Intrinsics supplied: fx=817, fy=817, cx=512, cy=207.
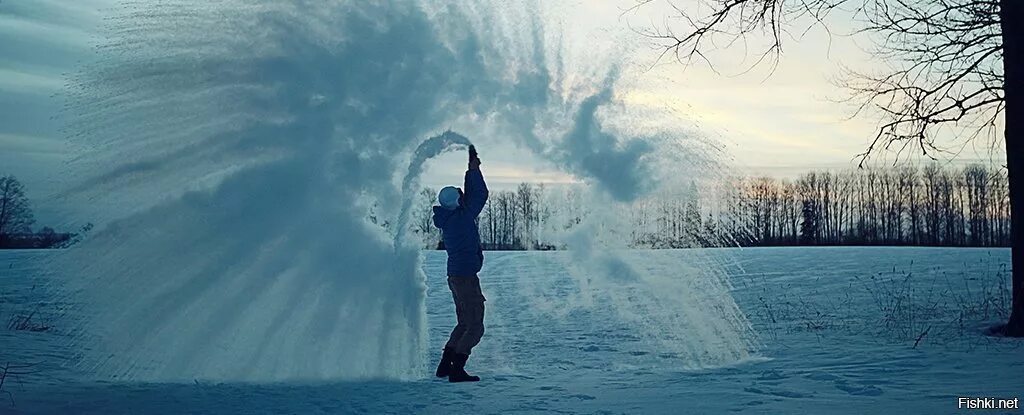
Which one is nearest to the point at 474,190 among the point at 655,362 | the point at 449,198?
the point at 449,198

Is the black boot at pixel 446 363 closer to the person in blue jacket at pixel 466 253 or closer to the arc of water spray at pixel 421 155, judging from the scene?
the person in blue jacket at pixel 466 253

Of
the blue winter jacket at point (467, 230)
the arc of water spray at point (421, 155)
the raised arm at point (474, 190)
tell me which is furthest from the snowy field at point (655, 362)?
the arc of water spray at point (421, 155)

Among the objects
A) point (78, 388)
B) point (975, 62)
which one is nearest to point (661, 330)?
point (975, 62)

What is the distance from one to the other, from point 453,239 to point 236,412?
2723 millimetres

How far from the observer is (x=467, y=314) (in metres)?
7.98

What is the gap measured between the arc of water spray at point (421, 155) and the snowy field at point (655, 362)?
1.79m

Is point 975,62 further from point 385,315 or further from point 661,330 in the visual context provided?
point 385,315

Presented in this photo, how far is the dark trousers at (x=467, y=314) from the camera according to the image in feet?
26.1

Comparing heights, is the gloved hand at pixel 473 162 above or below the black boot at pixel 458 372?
above

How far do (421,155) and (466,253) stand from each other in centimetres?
207

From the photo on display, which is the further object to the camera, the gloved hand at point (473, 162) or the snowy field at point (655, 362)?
the gloved hand at point (473, 162)

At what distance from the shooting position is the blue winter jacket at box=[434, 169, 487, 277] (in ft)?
26.3

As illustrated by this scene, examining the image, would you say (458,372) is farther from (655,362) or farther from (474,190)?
(655,362)

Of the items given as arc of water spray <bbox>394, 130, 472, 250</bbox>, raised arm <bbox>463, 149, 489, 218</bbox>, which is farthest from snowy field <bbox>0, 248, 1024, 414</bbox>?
arc of water spray <bbox>394, 130, 472, 250</bbox>
